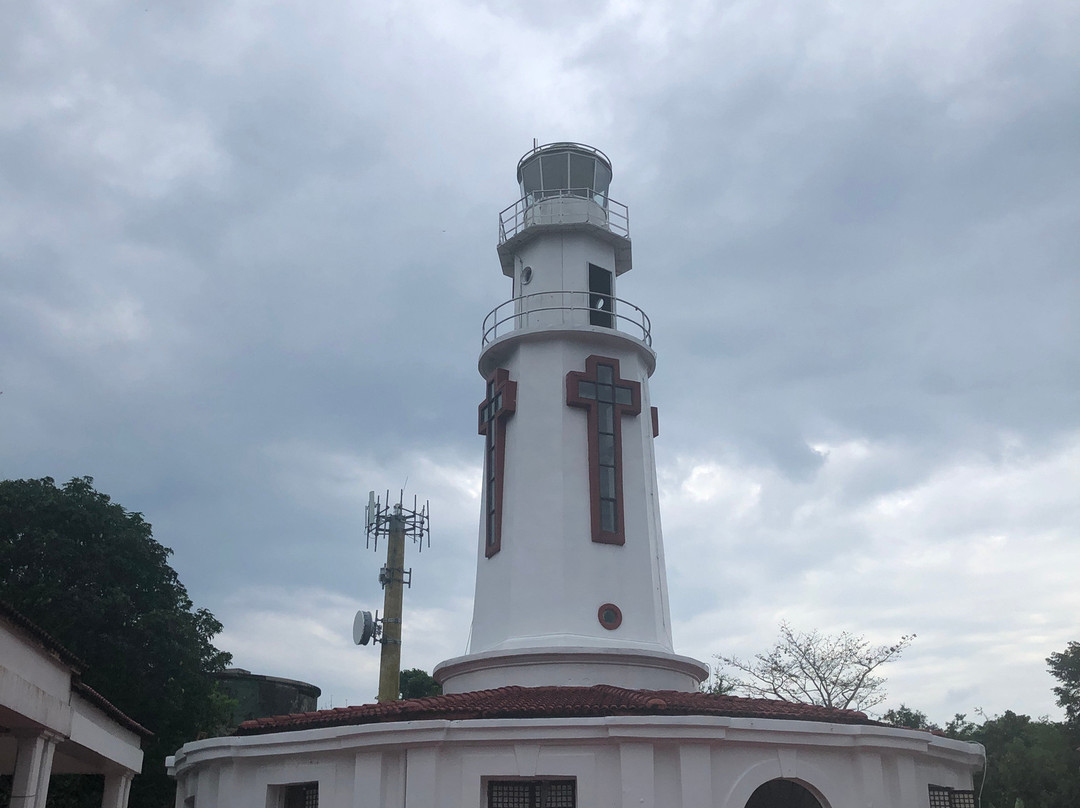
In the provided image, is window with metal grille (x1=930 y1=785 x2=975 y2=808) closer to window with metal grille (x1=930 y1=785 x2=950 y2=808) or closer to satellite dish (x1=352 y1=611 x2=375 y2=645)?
window with metal grille (x1=930 y1=785 x2=950 y2=808)

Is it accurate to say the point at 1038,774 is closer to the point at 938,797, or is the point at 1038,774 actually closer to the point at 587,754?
the point at 938,797

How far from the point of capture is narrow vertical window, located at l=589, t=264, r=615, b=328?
84.3ft

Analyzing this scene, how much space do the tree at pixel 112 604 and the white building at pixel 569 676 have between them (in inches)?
383

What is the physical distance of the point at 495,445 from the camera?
78.9 ft

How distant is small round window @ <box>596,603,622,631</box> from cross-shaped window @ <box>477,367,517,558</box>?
2797 millimetres

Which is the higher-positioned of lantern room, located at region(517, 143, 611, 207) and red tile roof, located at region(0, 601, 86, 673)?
lantern room, located at region(517, 143, 611, 207)

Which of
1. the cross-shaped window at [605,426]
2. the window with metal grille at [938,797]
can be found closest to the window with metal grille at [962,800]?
the window with metal grille at [938,797]

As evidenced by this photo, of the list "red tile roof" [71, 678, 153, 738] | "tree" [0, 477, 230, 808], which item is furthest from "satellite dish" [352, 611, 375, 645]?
"red tile roof" [71, 678, 153, 738]

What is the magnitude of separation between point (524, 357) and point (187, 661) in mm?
14049

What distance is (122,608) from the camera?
29297 millimetres

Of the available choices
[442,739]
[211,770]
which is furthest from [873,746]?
[211,770]

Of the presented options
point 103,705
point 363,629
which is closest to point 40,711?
point 103,705

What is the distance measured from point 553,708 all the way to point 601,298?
40.0 feet

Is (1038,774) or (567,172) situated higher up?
(567,172)
